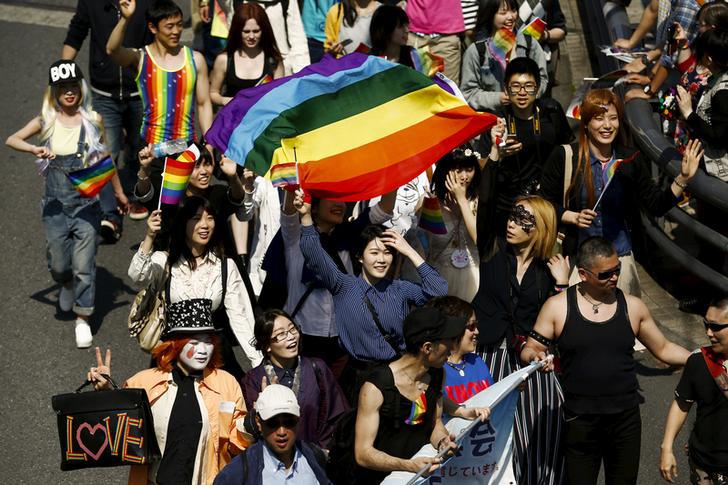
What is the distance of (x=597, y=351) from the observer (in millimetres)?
7117

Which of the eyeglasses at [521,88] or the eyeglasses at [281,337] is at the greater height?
the eyeglasses at [281,337]

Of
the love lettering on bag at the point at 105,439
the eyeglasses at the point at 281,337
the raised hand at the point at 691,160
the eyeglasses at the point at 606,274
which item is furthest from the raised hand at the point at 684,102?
the love lettering on bag at the point at 105,439

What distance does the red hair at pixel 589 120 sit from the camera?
812 cm

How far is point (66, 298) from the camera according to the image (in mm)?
9930

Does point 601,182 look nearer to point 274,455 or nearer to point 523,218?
point 523,218

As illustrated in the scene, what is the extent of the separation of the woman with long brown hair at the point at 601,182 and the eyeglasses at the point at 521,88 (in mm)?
479

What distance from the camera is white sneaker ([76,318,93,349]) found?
Answer: 31.4 feet

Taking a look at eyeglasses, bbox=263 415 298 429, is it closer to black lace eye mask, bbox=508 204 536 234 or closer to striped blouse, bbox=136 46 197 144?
black lace eye mask, bbox=508 204 536 234

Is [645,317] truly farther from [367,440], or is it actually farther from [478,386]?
[367,440]

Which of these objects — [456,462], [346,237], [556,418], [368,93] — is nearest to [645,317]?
[556,418]

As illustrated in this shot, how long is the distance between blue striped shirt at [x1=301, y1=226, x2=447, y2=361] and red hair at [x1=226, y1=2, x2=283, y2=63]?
3001mm

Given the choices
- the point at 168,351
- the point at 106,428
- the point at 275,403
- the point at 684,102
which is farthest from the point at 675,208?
the point at 106,428

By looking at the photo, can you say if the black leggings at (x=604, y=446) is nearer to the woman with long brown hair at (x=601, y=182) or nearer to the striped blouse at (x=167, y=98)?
the woman with long brown hair at (x=601, y=182)

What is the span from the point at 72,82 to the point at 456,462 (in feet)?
14.3
